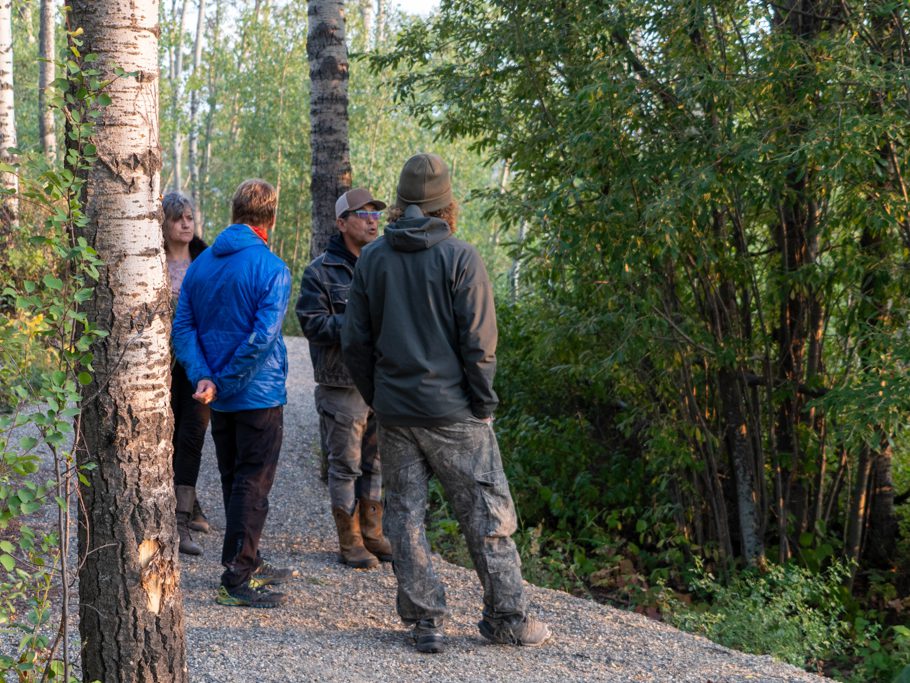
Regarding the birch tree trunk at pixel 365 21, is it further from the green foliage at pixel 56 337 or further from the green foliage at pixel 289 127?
the green foliage at pixel 56 337

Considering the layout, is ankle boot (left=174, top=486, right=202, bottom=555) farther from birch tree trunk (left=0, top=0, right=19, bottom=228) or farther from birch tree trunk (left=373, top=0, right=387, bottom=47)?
birch tree trunk (left=373, top=0, right=387, bottom=47)

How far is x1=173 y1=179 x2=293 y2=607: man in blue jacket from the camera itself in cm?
496

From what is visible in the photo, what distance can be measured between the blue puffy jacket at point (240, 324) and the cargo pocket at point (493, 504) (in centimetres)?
125

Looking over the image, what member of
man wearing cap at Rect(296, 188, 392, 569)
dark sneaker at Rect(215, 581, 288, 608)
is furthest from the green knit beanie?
dark sneaker at Rect(215, 581, 288, 608)

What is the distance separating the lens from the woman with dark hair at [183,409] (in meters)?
5.89

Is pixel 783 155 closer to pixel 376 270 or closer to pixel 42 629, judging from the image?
pixel 376 270

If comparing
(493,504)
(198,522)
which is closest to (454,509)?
(493,504)

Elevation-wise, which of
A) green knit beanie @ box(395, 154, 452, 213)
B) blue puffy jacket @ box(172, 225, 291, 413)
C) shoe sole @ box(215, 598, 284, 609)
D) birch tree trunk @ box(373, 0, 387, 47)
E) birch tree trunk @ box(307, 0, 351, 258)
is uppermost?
birch tree trunk @ box(373, 0, 387, 47)

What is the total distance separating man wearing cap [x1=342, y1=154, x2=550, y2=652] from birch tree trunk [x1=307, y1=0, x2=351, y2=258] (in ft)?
10.8

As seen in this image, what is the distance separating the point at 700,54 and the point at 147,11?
3.93 meters

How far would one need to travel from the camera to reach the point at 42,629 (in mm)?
4449

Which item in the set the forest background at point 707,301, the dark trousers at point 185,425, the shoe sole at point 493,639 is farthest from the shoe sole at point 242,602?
the forest background at point 707,301

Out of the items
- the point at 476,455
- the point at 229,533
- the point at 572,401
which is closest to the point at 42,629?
the point at 229,533

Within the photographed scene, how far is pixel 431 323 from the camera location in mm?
4234
